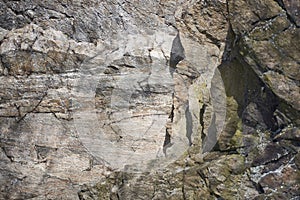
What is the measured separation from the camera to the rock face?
311 cm

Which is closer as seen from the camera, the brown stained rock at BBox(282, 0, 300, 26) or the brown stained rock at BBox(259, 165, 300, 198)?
the brown stained rock at BBox(282, 0, 300, 26)

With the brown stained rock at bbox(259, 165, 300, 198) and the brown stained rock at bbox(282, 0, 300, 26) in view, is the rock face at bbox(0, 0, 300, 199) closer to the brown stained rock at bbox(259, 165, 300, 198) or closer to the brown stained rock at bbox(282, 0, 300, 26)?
the brown stained rock at bbox(259, 165, 300, 198)

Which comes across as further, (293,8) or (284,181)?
(284,181)

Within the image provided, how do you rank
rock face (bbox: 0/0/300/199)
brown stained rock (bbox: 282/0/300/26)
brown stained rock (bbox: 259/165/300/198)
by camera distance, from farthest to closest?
rock face (bbox: 0/0/300/199), brown stained rock (bbox: 259/165/300/198), brown stained rock (bbox: 282/0/300/26)

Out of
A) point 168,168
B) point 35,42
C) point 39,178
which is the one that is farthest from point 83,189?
point 35,42

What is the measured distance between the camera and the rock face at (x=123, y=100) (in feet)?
10.2

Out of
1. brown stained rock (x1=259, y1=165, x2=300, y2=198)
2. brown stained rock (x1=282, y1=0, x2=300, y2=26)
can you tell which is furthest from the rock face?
brown stained rock (x1=282, y1=0, x2=300, y2=26)

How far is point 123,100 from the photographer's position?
319 centimetres

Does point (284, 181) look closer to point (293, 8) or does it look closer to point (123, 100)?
point (293, 8)

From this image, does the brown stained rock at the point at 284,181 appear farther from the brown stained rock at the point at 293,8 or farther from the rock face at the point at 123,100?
the brown stained rock at the point at 293,8

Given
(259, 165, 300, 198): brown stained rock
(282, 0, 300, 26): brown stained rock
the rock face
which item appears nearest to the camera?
(282, 0, 300, 26): brown stained rock

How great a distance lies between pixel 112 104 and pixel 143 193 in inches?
24.4

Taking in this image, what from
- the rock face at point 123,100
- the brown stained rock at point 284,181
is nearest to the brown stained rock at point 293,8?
the rock face at point 123,100

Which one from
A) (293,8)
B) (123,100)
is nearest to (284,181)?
(293,8)
